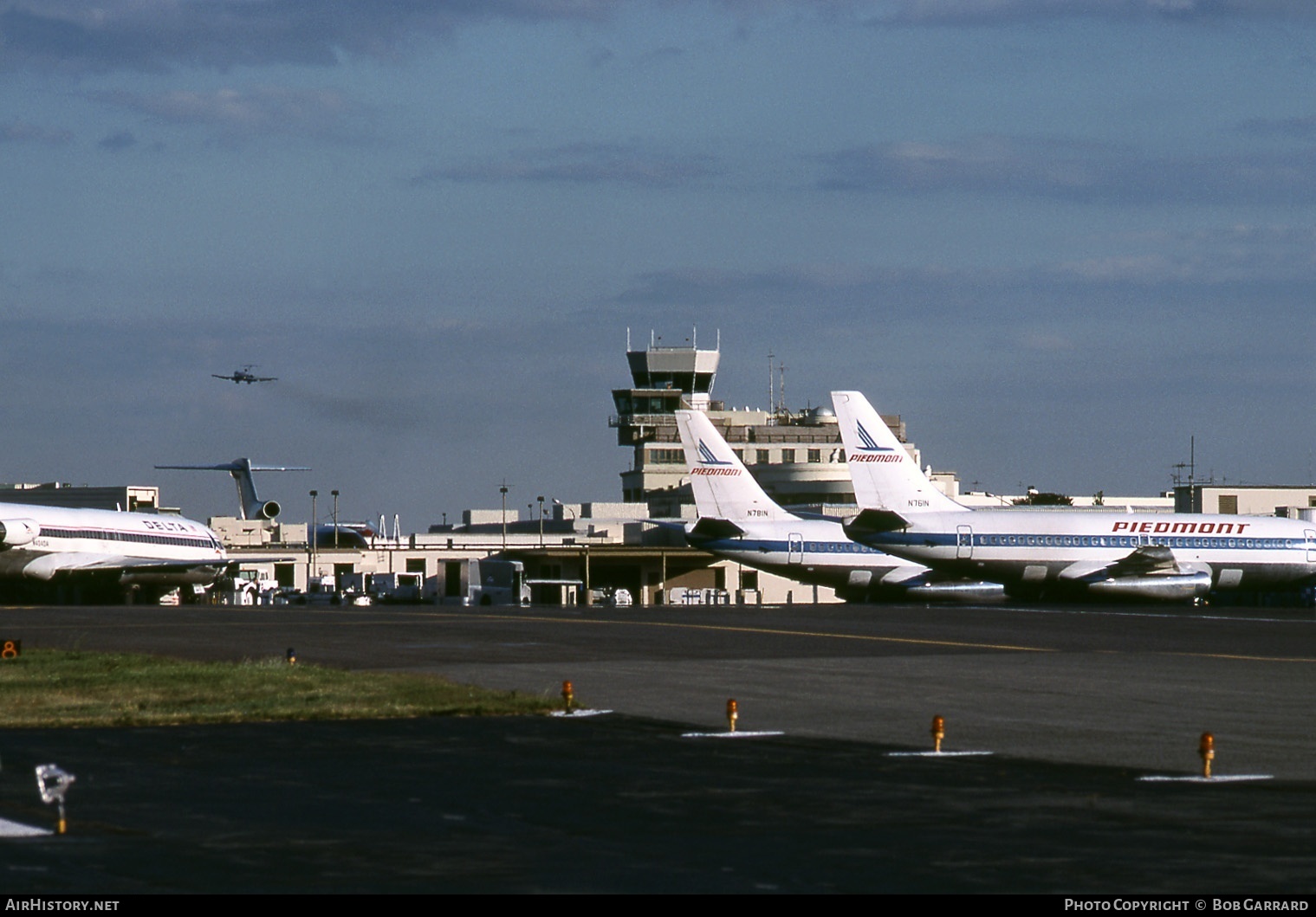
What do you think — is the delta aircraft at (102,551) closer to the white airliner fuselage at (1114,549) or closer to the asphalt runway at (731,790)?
the white airliner fuselage at (1114,549)

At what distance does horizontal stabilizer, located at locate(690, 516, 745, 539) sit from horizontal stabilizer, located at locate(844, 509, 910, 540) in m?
10.5

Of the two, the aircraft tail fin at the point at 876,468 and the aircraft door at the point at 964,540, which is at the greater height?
the aircraft tail fin at the point at 876,468

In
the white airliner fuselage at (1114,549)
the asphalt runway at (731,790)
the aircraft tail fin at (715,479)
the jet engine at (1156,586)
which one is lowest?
the asphalt runway at (731,790)

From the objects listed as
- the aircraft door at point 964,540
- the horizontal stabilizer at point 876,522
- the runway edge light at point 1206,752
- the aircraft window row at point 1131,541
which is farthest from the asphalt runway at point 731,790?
the aircraft window row at point 1131,541

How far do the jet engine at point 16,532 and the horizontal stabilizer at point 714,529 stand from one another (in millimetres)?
34212

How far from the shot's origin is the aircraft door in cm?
8831

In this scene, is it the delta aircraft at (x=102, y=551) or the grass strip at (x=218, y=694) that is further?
the delta aircraft at (x=102, y=551)

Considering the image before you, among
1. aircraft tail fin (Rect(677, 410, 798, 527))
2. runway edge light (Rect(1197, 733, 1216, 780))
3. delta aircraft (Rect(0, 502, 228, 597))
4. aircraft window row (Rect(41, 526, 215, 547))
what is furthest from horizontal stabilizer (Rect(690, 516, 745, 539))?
runway edge light (Rect(1197, 733, 1216, 780))

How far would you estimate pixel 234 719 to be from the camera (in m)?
27.9

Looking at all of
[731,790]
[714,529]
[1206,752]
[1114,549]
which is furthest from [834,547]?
[731,790]

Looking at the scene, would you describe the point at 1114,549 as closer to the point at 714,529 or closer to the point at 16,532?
the point at 714,529

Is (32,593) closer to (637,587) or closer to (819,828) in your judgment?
(637,587)

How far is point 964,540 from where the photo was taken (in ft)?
290

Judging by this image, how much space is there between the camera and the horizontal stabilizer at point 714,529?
96.4 meters
